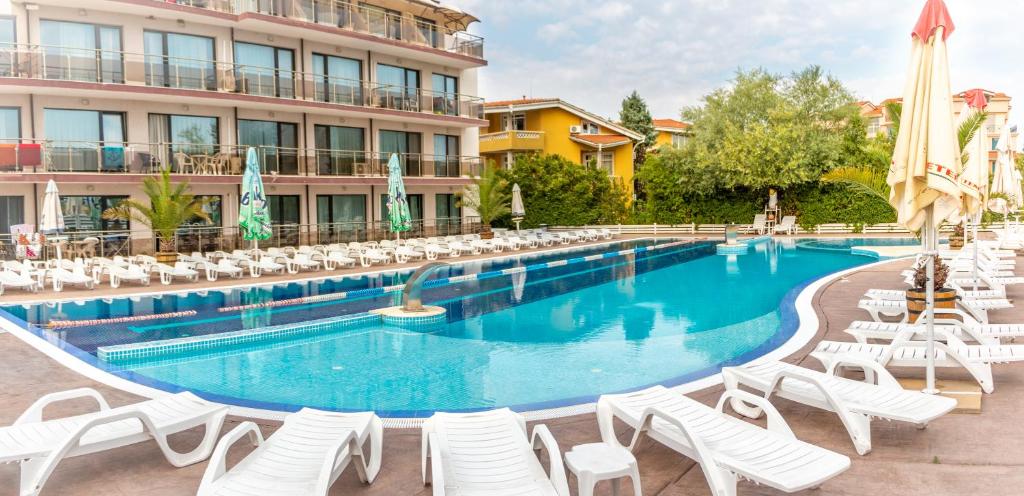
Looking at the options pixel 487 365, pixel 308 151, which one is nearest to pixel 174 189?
pixel 308 151

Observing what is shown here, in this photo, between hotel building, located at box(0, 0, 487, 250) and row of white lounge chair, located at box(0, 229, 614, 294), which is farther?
hotel building, located at box(0, 0, 487, 250)

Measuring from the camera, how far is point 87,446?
5035 mm

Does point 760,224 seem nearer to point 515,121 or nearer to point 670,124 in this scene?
point 515,121

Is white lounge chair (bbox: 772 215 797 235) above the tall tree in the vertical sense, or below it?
below

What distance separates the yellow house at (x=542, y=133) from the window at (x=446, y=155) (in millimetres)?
6754

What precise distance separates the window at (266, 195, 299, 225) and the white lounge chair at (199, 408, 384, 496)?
2095cm

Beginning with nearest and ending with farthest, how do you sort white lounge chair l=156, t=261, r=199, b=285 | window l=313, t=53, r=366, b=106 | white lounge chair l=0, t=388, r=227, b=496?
white lounge chair l=0, t=388, r=227, b=496, white lounge chair l=156, t=261, r=199, b=285, window l=313, t=53, r=366, b=106

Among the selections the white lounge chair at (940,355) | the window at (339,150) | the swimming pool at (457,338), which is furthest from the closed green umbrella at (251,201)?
the white lounge chair at (940,355)

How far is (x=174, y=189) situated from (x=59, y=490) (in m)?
18.5

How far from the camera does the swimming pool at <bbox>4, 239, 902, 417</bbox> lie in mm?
8539

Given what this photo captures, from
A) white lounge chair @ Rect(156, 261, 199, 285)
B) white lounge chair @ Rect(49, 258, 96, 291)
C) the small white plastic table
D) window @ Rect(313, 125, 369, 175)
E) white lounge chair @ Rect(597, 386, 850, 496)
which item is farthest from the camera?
window @ Rect(313, 125, 369, 175)

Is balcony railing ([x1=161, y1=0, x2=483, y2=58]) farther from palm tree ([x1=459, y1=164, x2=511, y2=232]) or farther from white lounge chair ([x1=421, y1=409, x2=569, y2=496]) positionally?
white lounge chair ([x1=421, y1=409, x2=569, y2=496])

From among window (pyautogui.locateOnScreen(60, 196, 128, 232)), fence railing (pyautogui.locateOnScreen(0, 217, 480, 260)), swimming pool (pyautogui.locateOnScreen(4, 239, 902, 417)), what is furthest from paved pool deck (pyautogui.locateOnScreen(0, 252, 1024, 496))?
window (pyautogui.locateOnScreen(60, 196, 128, 232))

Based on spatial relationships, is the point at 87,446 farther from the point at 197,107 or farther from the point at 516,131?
the point at 516,131
